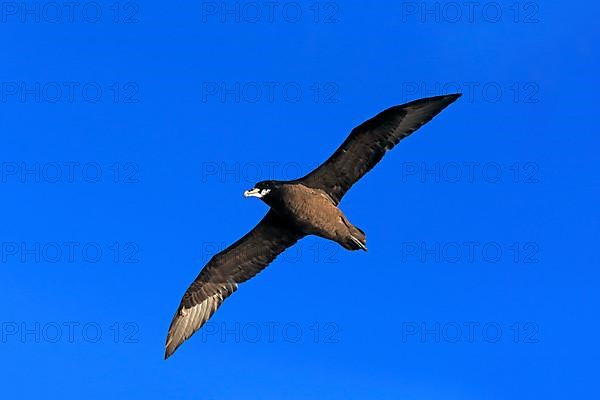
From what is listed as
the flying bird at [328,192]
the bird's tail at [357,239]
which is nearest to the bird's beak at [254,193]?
the flying bird at [328,192]

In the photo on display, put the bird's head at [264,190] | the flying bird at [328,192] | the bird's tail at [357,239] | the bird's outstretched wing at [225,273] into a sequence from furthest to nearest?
1. the bird's outstretched wing at [225,273]
2. the bird's head at [264,190]
3. the flying bird at [328,192]
4. the bird's tail at [357,239]

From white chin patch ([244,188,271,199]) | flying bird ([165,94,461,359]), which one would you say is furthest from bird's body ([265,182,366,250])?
white chin patch ([244,188,271,199])

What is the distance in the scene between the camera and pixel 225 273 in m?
22.5

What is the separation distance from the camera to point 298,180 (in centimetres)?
2078

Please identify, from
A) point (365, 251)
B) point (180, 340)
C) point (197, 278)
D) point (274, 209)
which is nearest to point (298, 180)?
point (274, 209)

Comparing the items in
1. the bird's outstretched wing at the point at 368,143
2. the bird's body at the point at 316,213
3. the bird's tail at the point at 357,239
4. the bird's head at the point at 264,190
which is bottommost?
the bird's tail at the point at 357,239

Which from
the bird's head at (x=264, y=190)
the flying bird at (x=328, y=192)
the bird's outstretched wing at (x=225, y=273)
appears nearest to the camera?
the flying bird at (x=328, y=192)

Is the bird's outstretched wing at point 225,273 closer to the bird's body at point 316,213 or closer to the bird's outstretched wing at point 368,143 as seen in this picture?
the bird's body at point 316,213

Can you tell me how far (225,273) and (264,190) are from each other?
3.32 meters

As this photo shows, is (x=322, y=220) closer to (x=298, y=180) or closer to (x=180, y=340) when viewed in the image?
(x=298, y=180)

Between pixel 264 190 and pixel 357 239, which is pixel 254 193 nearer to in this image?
pixel 264 190

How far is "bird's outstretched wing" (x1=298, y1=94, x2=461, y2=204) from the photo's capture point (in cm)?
2002

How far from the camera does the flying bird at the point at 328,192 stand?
19969mm

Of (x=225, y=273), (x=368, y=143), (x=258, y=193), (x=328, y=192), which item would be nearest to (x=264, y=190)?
(x=258, y=193)
